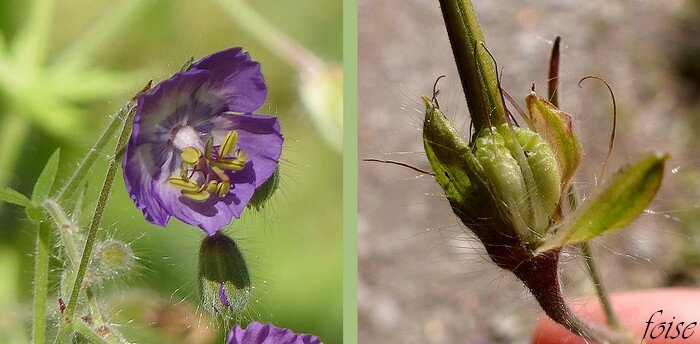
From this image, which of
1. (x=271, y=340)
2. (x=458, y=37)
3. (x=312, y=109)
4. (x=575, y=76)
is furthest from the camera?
(x=575, y=76)

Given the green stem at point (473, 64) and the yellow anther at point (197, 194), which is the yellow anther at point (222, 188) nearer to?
the yellow anther at point (197, 194)

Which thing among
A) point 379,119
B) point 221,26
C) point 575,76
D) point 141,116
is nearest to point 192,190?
point 141,116

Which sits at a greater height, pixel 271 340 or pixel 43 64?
pixel 43 64

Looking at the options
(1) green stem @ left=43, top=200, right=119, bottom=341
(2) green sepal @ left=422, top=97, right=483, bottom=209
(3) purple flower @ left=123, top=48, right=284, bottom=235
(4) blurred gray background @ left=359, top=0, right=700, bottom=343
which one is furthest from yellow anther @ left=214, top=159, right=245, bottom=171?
(4) blurred gray background @ left=359, top=0, right=700, bottom=343

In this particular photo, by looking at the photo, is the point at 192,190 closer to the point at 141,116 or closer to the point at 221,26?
the point at 141,116

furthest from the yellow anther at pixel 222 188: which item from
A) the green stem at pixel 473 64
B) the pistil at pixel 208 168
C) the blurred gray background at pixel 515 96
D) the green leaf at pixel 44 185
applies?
the blurred gray background at pixel 515 96

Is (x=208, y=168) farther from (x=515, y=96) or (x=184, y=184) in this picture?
(x=515, y=96)
